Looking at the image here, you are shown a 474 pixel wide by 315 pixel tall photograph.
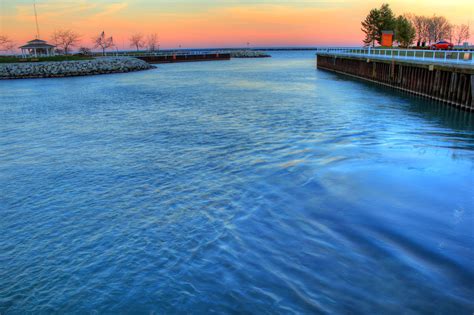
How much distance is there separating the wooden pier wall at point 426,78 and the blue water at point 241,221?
524cm

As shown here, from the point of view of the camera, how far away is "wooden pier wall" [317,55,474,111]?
86.5 feet

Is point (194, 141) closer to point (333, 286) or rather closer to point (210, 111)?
point (210, 111)

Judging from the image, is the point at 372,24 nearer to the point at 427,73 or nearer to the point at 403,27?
the point at 403,27

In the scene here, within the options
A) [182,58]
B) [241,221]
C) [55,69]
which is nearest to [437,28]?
[182,58]

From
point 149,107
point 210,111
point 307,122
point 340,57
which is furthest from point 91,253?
point 340,57

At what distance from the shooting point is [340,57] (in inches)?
2768

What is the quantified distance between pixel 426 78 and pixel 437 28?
97.1 metres

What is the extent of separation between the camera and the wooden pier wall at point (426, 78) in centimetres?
2636

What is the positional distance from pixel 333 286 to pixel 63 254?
5.98 metres

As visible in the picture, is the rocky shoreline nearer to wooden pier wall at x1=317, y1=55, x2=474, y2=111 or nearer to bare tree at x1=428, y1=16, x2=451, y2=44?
wooden pier wall at x1=317, y1=55, x2=474, y2=111

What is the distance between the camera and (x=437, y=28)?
4569 inches

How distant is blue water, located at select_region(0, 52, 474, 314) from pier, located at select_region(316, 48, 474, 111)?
5.58m

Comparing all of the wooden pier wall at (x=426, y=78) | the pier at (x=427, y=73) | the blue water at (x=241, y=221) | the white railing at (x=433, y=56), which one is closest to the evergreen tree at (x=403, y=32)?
the white railing at (x=433, y=56)

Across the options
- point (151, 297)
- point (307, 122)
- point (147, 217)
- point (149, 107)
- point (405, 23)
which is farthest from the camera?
point (405, 23)
